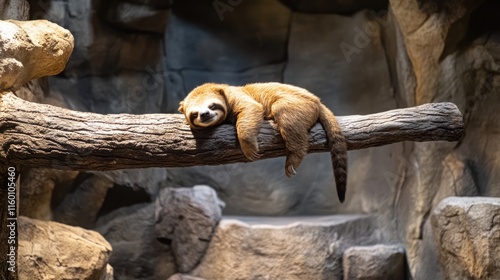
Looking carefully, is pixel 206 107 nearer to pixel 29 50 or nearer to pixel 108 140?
pixel 108 140

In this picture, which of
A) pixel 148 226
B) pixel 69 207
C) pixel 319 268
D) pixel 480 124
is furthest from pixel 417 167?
pixel 69 207

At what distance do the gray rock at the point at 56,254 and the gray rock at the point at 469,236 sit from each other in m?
3.18

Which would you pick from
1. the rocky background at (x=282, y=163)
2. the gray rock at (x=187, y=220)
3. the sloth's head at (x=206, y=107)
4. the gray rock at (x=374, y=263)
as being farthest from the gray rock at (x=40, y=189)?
the gray rock at (x=374, y=263)

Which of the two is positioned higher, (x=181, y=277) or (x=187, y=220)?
(x=187, y=220)

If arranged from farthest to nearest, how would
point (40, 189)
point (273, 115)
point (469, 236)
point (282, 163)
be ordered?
point (282, 163), point (40, 189), point (469, 236), point (273, 115)

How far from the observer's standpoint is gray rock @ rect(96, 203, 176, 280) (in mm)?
7293

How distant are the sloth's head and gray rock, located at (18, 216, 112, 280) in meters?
1.58

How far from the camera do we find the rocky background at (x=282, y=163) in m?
6.26

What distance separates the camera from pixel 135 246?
24.2 ft

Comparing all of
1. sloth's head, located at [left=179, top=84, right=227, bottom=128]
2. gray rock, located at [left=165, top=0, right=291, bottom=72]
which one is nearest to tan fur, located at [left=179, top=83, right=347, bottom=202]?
sloth's head, located at [left=179, top=84, right=227, bottom=128]

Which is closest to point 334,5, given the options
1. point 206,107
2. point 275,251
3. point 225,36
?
point 225,36

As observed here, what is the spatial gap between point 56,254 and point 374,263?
349 cm

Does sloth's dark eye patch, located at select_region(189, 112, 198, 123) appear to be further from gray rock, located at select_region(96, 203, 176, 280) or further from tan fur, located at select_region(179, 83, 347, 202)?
gray rock, located at select_region(96, 203, 176, 280)

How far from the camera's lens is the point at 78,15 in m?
6.75
